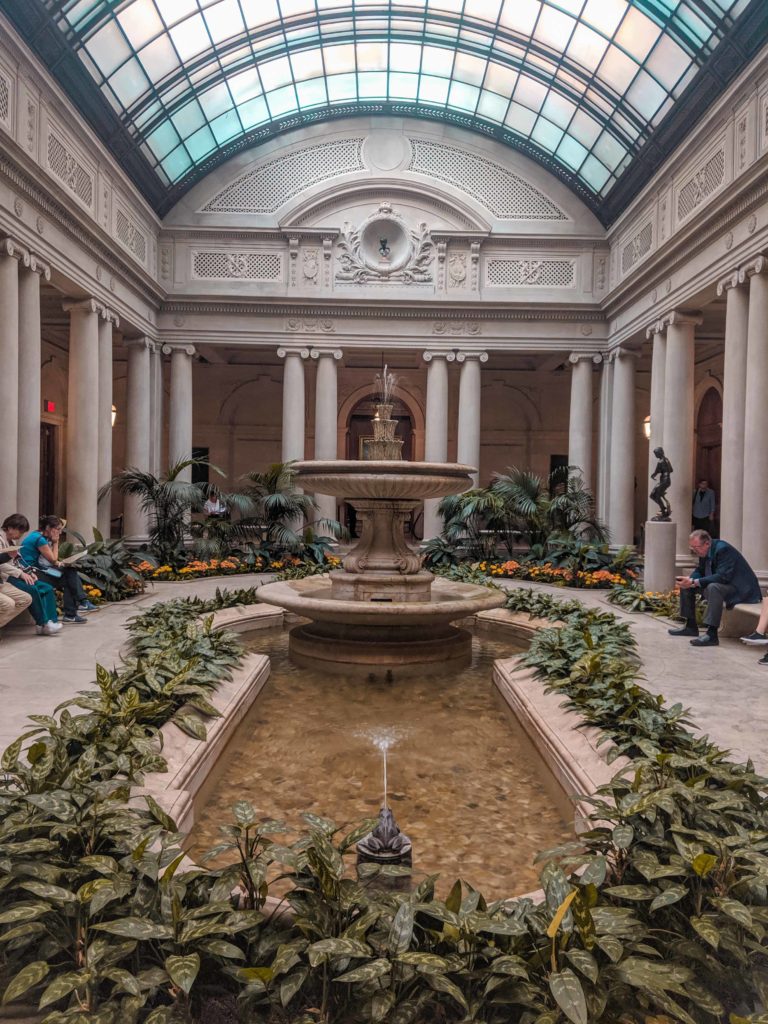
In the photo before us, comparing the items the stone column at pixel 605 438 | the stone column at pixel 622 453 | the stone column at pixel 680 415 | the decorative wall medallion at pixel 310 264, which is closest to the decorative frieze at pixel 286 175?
the decorative wall medallion at pixel 310 264

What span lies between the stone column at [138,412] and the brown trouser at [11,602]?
31.3ft

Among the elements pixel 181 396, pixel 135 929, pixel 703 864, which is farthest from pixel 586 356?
pixel 135 929

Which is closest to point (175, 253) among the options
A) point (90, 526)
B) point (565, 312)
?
point (90, 526)

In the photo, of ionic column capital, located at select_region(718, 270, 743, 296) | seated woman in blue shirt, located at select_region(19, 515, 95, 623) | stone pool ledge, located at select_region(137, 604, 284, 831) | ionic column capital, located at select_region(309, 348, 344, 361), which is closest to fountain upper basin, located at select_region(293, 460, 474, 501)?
stone pool ledge, located at select_region(137, 604, 284, 831)

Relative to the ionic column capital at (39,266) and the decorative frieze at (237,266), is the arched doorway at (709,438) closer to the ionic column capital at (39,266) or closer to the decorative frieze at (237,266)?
the decorative frieze at (237,266)

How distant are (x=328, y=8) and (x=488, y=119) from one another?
4707 mm

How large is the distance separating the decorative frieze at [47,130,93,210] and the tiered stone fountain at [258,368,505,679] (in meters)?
7.70

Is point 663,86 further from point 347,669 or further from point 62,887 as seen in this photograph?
point 62,887

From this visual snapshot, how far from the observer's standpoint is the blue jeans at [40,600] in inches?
318

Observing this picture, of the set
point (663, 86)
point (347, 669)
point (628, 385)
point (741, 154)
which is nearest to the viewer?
point (347, 669)

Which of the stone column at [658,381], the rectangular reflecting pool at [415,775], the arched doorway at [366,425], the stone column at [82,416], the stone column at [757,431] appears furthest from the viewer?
the arched doorway at [366,425]

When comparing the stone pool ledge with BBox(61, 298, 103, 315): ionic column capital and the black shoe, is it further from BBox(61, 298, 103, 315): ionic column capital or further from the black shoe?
BBox(61, 298, 103, 315): ionic column capital

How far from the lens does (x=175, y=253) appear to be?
1828 cm

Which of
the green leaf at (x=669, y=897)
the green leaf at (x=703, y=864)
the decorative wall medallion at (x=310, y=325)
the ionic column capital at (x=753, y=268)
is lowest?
the green leaf at (x=669, y=897)
